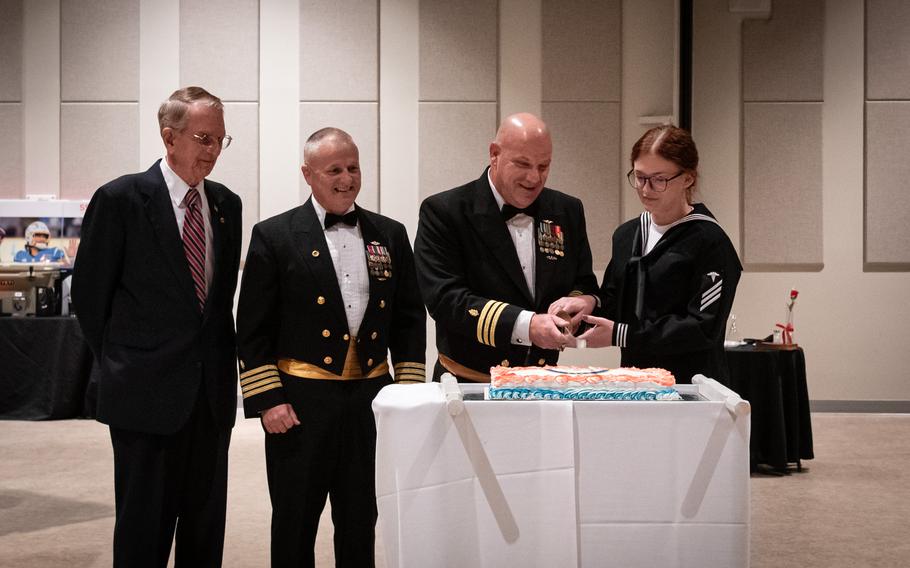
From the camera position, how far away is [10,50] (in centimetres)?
754

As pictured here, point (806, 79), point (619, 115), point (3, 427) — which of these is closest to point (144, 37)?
point (3, 427)

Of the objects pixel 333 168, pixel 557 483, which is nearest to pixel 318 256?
pixel 333 168

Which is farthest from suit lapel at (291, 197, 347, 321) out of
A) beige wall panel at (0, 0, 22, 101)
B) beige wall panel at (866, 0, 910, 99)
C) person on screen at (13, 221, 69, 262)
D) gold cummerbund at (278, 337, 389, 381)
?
beige wall panel at (866, 0, 910, 99)

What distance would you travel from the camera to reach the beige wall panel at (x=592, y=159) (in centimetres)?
750

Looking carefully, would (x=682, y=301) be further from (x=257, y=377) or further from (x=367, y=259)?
(x=257, y=377)

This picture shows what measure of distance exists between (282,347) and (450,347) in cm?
47

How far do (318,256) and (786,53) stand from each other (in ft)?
19.8

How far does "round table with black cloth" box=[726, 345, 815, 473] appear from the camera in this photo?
5191 mm

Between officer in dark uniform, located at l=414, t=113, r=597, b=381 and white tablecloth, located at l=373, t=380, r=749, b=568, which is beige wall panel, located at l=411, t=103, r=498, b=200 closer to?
officer in dark uniform, located at l=414, t=113, r=597, b=381

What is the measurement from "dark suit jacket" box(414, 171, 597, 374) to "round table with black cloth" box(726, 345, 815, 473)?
3.05 metres

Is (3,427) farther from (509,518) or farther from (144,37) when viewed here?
(509,518)

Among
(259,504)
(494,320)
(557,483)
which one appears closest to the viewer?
(557,483)

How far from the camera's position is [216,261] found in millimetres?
2650

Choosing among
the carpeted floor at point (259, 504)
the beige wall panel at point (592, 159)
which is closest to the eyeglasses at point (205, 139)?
the carpeted floor at point (259, 504)
